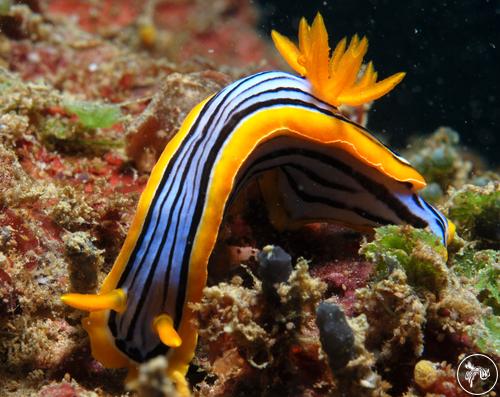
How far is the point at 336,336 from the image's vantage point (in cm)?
229

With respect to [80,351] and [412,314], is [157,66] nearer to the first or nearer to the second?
[80,351]

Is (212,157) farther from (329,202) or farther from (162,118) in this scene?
(162,118)

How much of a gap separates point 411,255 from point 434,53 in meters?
16.9

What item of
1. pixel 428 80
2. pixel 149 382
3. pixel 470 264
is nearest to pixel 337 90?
pixel 470 264

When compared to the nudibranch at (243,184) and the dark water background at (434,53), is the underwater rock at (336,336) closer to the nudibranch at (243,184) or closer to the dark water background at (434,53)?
the nudibranch at (243,184)

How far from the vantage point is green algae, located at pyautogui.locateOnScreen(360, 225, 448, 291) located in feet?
8.87

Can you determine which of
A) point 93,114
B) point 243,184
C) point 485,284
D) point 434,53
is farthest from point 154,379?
point 434,53

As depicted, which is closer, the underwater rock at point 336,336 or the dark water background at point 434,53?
the underwater rock at point 336,336

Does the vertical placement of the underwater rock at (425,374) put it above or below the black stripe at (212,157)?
below

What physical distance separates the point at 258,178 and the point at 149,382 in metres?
2.42

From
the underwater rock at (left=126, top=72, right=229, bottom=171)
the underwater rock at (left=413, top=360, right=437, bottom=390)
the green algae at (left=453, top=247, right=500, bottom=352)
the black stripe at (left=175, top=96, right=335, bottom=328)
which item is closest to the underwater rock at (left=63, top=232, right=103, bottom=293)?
the black stripe at (left=175, top=96, right=335, bottom=328)

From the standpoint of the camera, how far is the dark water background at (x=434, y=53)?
16.8m

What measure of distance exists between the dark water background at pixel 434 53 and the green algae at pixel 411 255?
43.6 feet

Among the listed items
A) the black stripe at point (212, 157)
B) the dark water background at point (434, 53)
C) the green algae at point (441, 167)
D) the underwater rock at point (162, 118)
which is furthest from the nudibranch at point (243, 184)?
the dark water background at point (434, 53)
